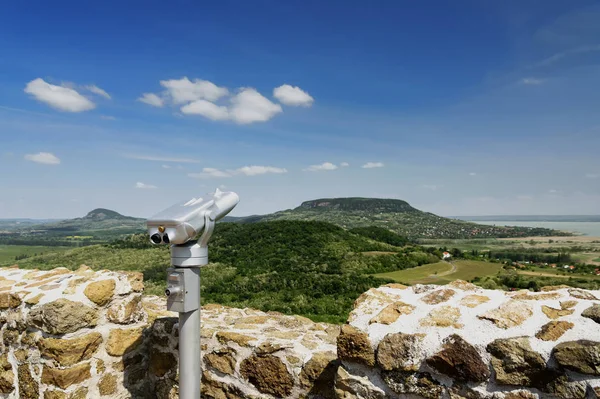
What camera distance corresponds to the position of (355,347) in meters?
1.85

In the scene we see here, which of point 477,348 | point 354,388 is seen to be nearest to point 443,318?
point 477,348

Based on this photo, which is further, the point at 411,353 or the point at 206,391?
the point at 206,391

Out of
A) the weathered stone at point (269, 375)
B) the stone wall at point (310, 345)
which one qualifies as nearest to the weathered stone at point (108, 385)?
the stone wall at point (310, 345)

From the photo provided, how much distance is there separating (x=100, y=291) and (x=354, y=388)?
6.52 feet

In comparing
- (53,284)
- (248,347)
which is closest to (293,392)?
(248,347)

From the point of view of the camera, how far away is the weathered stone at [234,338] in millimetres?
2521

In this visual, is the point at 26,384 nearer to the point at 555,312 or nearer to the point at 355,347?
the point at 355,347

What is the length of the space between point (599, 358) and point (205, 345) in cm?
227

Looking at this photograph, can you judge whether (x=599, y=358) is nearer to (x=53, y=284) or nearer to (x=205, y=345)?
(x=205, y=345)

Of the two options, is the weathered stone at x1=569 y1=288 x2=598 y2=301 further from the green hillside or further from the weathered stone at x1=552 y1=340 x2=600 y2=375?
the green hillside

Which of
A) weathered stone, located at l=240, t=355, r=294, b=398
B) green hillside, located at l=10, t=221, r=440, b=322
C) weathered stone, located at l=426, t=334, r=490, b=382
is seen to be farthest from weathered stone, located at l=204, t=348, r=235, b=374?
green hillside, located at l=10, t=221, r=440, b=322

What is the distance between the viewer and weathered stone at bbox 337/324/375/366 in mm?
1820

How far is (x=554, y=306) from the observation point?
182 cm

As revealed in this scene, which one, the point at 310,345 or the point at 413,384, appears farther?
the point at 310,345
